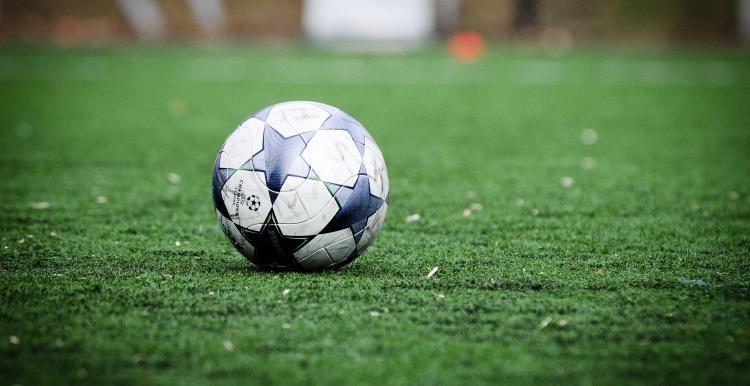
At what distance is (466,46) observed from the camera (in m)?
24.9

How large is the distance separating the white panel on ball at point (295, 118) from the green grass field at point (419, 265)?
2.40ft

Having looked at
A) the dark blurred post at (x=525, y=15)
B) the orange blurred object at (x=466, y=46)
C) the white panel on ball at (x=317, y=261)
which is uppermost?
the white panel on ball at (x=317, y=261)

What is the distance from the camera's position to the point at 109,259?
15.4 ft

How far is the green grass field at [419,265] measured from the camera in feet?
10.6

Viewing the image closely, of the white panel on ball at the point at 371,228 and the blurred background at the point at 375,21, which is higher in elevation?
the white panel on ball at the point at 371,228

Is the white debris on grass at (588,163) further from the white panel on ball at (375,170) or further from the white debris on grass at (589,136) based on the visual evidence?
the white panel on ball at (375,170)

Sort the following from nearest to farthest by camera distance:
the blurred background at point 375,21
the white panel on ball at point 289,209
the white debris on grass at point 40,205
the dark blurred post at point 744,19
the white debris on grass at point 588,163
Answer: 1. the white panel on ball at point 289,209
2. the white debris on grass at point 40,205
3. the white debris on grass at point 588,163
4. the dark blurred post at point 744,19
5. the blurred background at point 375,21

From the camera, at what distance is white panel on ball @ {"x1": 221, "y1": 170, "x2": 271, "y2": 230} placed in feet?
13.6

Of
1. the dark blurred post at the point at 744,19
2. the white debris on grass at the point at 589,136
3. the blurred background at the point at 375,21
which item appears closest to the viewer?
the white debris on grass at the point at 589,136

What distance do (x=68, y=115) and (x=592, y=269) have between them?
29.4 ft

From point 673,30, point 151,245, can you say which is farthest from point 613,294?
point 673,30

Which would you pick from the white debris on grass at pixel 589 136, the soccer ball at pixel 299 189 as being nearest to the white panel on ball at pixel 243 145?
the soccer ball at pixel 299 189

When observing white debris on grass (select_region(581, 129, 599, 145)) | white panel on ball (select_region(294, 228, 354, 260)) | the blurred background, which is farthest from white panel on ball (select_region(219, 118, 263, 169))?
the blurred background

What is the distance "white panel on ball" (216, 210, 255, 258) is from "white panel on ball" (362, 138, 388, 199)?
2.21 feet
